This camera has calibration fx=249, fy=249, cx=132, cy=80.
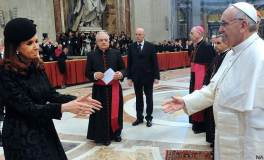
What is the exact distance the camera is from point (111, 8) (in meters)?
17.6

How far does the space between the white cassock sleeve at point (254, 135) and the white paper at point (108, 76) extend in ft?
8.59

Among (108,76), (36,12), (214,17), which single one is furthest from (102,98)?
(214,17)

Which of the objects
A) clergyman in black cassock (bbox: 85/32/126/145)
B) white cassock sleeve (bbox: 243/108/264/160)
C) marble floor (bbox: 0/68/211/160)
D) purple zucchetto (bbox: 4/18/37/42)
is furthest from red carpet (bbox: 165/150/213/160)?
purple zucchetto (bbox: 4/18/37/42)

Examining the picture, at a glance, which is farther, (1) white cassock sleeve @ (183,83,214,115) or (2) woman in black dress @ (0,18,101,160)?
(1) white cassock sleeve @ (183,83,214,115)

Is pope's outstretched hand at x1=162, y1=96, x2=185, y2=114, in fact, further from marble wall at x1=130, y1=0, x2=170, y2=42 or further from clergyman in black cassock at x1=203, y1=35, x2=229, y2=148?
marble wall at x1=130, y1=0, x2=170, y2=42

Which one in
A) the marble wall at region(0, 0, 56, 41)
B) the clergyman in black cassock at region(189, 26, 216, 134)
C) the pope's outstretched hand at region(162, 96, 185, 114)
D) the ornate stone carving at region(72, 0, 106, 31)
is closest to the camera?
the pope's outstretched hand at region(162, 96, 185, 114)

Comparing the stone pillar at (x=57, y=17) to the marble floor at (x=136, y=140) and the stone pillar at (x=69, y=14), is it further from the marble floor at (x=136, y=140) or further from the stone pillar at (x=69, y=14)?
the marble floor at (x=136, y=140)

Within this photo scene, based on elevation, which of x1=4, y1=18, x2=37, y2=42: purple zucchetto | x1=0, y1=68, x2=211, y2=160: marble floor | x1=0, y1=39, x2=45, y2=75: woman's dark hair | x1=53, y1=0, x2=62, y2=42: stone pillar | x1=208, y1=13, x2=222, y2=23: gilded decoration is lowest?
x1=0, y1=68, x2=211, y2=160: marble floor

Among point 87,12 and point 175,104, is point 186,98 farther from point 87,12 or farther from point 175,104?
point 87,12

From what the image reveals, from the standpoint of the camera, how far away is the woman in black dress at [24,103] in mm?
1781

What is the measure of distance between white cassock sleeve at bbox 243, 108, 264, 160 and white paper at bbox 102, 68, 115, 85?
2.62 m

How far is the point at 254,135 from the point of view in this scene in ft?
5.15

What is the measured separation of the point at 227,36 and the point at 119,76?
2376 millimetres

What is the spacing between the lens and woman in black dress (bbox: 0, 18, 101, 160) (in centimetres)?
178
